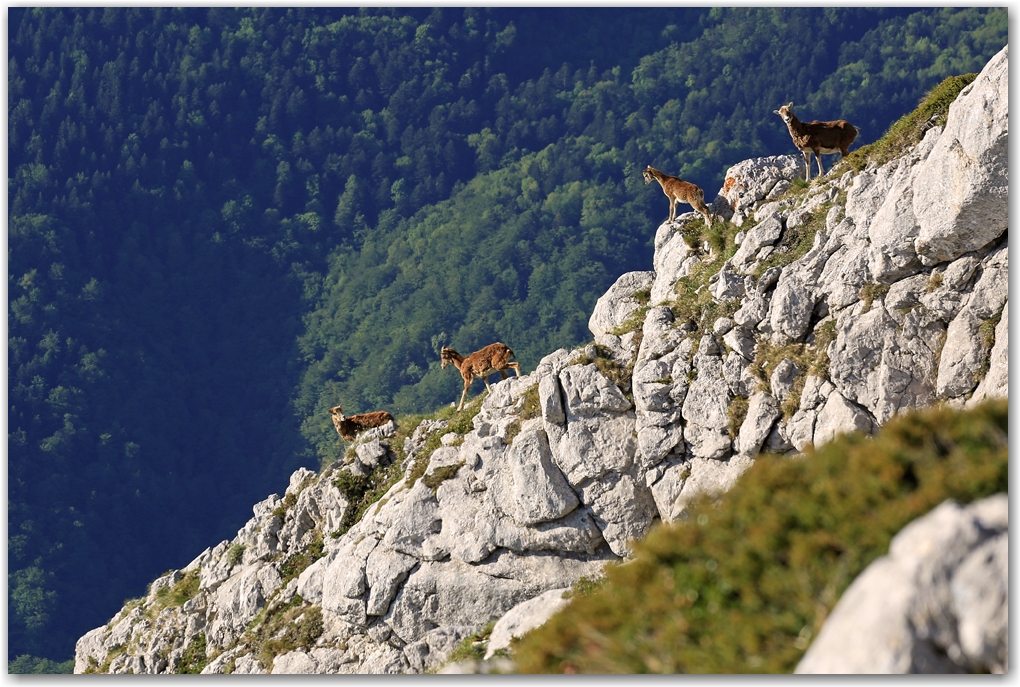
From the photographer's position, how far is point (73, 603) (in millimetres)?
140625

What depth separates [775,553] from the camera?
40.4 feet

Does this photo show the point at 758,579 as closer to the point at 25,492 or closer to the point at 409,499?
the point at 409,499

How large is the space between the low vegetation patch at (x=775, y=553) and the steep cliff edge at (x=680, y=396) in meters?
8.55

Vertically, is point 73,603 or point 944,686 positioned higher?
point 73,603

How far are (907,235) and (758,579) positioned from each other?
13482 millimetres

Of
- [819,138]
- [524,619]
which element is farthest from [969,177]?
[524,619]

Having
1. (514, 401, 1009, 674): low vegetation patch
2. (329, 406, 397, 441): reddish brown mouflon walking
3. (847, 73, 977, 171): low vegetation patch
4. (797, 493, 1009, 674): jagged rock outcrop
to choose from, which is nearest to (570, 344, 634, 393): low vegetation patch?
(847, 73, 977, 171): low vegetation patch

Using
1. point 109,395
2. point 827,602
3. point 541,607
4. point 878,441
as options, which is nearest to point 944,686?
point 827,602

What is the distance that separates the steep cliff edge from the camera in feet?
74.7

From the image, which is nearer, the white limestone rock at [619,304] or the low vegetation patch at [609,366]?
the low vegetation patch at [609,366]

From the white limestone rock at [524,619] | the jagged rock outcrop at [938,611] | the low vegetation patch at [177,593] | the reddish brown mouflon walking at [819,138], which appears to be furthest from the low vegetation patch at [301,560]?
the jagged rock outcrop at [938,611]

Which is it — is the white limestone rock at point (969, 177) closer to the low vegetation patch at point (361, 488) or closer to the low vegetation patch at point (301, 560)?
the low vegetation patch at point (361, 488)

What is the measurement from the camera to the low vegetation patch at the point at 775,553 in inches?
465

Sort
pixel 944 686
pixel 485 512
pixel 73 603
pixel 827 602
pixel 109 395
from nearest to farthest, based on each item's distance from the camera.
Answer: pixel 944 686 < pixel 827 602 < pixel 485 512 < pixel 73 603 < pixel 109 395
